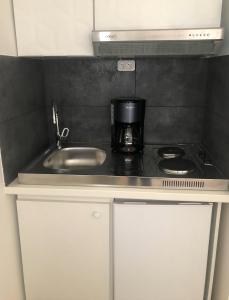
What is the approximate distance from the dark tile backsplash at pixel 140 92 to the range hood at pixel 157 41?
0.41 metres

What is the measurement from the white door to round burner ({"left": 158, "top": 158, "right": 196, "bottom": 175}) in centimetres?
17

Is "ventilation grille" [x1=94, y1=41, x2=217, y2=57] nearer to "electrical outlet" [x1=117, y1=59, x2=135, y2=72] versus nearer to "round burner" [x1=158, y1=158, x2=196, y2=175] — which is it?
"electrical outlet" [x1=117, y1=59, x2=135, y2=72]

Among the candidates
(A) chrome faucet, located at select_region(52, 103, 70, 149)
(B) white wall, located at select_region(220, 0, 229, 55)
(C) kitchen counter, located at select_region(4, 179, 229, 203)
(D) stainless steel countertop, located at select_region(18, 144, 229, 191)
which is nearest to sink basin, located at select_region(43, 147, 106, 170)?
(A) chrome faucet, located at select_region(52, 103, 70, 149)

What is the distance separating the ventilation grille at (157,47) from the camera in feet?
4.08

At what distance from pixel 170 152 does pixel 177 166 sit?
24 centimetres

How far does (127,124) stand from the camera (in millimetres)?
1630

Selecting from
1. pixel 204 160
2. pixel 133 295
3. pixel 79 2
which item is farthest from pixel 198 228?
pixel 79 2

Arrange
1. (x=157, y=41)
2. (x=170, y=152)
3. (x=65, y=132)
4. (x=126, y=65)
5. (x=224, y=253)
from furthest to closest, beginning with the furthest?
1. (x=65, y=132)
2. (x=126, y=65)
3. (x=170, y=152)
4. (x=224, y=253)
5. (x=157, y=41)

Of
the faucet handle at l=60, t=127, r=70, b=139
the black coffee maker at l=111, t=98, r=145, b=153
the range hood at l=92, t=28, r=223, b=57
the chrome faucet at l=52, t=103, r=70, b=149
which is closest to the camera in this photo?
the range hood at l=92, t=28, r=223, b=57

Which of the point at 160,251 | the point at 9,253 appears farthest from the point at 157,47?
the point at 9,253

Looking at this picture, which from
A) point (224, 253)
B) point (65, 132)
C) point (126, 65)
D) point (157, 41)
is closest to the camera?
point (157, 41)

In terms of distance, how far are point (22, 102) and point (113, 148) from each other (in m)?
0.60

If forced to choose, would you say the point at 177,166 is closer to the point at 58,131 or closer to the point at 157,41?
the point at 157,41

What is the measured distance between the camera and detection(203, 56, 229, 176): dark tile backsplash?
130 centimetres
